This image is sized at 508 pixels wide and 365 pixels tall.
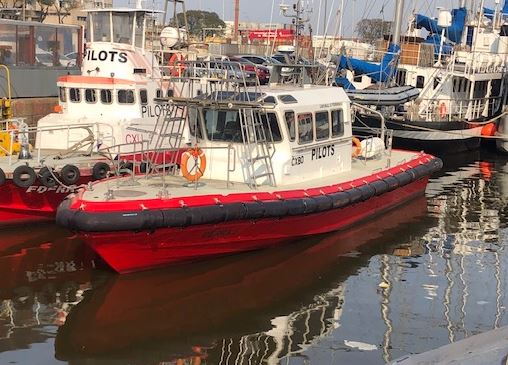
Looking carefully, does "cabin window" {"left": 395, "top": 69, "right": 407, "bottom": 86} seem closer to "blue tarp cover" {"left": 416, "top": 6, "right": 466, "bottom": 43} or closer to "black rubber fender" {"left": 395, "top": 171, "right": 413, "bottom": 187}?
"blue tarp cover" {"left": 416, "top": 6, "right": 466, "bottom": 43}

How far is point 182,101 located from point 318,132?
251cm

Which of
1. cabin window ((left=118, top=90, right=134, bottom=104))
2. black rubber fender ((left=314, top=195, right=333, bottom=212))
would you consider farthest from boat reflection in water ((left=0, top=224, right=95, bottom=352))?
black rubber fender ((left=314, top=195, right=333, bottom=212))

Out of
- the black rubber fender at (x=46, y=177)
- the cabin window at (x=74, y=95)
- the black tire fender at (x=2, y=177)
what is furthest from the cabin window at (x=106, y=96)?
the black tire fender at (x=2, y=177)

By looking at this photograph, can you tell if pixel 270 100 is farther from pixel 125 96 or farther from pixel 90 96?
pixel 90 96

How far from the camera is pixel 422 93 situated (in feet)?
80.2

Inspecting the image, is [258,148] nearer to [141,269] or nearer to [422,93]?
[141,269]

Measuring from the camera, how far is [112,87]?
13945 millimetres

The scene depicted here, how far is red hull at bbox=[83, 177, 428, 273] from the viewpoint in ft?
30.0

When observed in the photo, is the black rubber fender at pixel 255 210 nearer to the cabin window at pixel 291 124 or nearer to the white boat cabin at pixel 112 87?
the cabin window at pixel 291 124

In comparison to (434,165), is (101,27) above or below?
above

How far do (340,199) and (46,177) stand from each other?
4688 millimetres

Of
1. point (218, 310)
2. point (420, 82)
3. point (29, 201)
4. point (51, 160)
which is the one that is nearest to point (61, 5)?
point (420, 82)

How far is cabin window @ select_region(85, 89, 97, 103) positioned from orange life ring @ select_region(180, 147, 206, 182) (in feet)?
14.2

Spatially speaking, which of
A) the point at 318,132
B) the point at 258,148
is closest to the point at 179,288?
the point at 258,148
